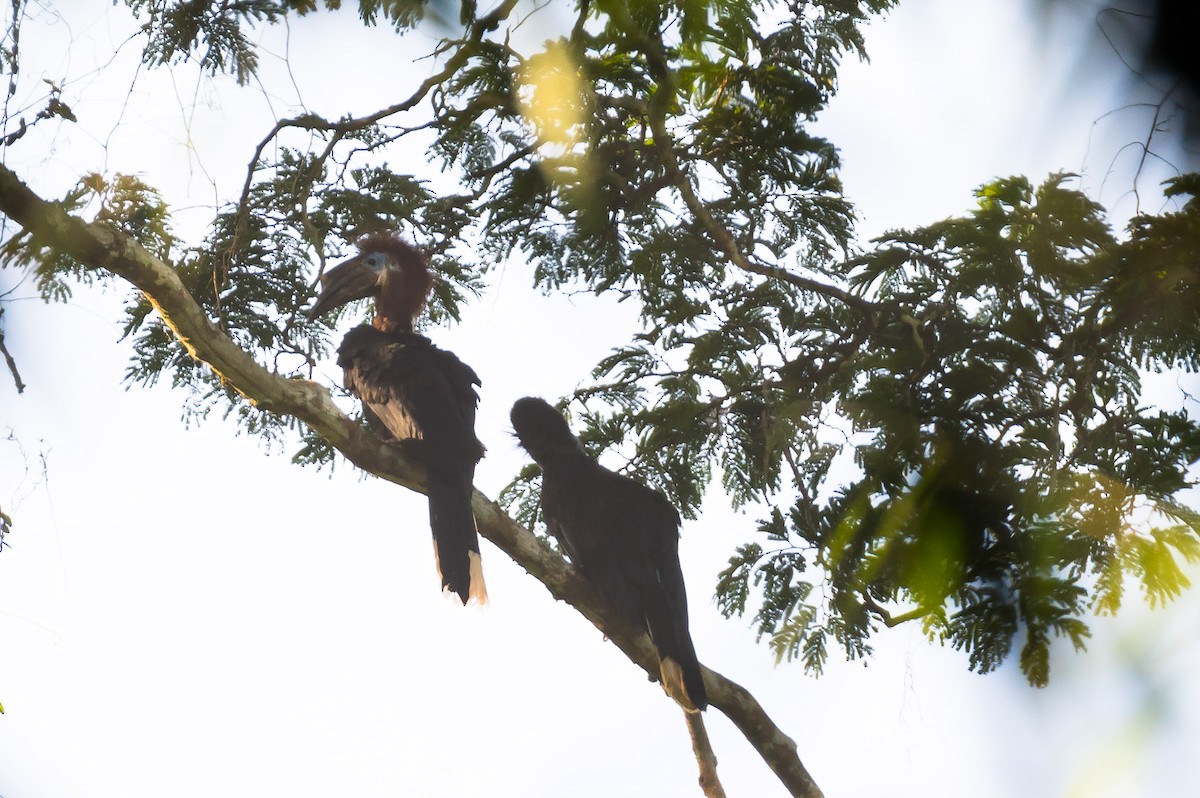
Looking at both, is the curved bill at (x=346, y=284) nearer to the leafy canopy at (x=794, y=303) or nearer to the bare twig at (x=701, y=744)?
the leafy canopy at (x=794, y=303)

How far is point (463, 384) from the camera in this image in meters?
4.64

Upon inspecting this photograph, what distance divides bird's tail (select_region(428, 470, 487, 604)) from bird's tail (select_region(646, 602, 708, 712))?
0.76 metres

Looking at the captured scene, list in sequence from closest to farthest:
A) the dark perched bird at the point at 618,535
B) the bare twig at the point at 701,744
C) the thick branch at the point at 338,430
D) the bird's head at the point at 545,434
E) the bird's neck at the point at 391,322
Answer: the thick branch at the point at 338,430
the bare twig at the point at 701,744
the dark perched bird at the point at 618,535
the bird's head at the point at 545,434
the bird's neck at the point at 391,322

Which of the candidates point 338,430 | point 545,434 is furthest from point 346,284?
point 338,430

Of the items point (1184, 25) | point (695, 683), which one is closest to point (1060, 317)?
point (1184, 25)

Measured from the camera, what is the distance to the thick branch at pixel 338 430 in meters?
3.14

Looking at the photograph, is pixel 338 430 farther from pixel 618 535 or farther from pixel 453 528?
pixel 618 535

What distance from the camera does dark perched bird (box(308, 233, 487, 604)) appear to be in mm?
4082

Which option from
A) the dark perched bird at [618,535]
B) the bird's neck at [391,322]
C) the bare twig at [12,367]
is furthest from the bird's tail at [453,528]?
the bare twig at [12,367]

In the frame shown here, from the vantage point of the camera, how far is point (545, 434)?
4832 mm

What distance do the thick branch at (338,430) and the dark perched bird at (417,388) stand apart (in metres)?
0.10

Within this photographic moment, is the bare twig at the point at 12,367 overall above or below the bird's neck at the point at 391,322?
below

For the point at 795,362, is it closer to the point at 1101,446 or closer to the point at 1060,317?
the point at 1101,446

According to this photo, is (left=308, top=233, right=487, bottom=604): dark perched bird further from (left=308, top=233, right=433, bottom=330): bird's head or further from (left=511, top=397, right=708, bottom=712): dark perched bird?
(left=511, top=397, right=708, bottom=712): dark perched bird
